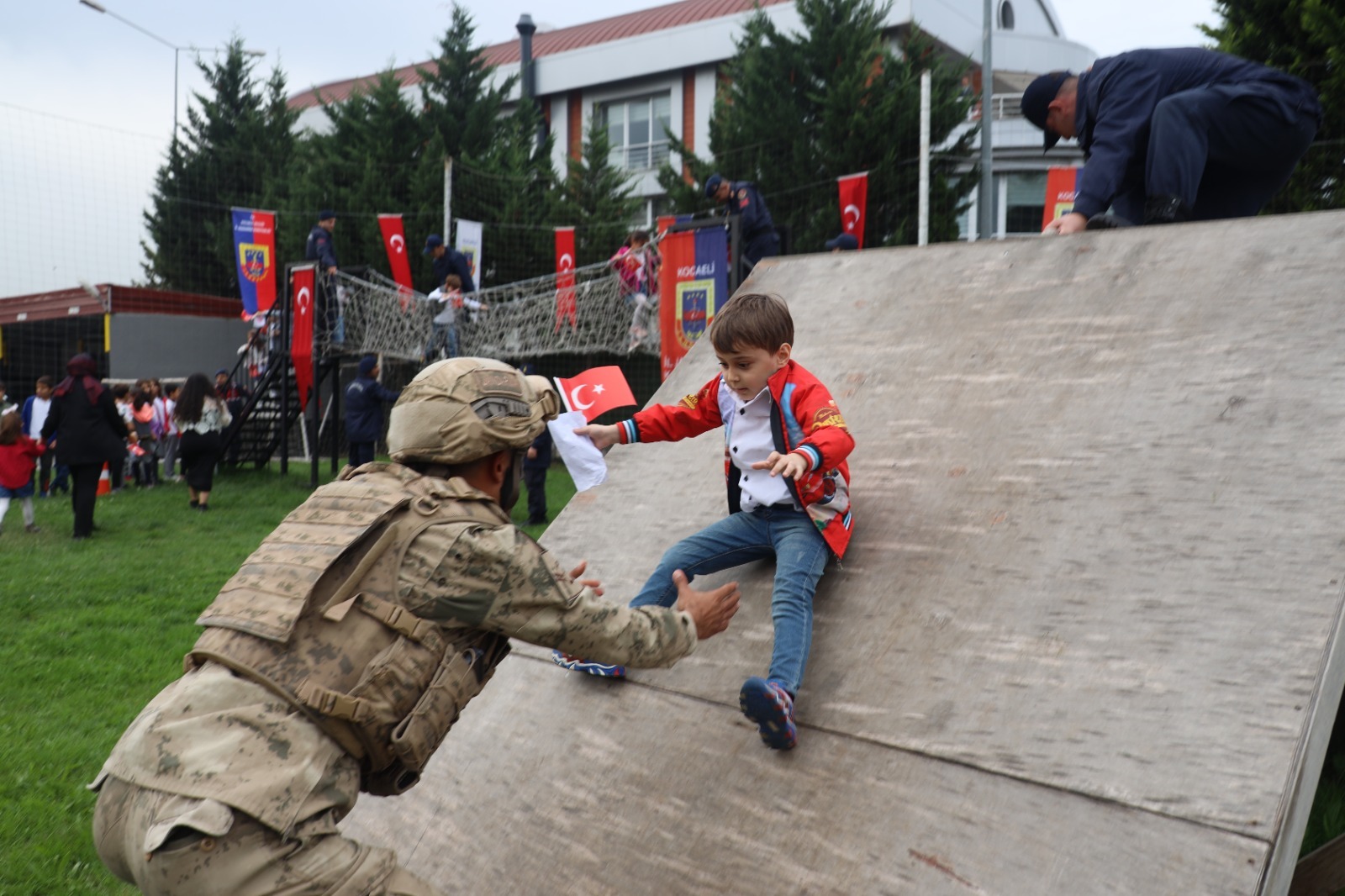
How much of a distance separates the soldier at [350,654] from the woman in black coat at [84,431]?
9.37 meters

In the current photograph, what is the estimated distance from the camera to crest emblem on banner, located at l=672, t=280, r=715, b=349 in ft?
30.8

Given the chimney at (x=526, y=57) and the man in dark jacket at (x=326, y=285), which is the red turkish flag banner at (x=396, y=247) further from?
the chimney at (x=526, y=57)

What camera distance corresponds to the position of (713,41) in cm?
2677

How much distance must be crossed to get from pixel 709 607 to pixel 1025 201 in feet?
72.3

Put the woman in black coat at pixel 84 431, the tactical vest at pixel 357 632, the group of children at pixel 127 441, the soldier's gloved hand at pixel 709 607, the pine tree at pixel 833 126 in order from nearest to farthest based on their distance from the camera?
the tactical vest at pixel 357 632 → the soldier's gloved hand at pixel 709 607 → the woman in black coat at pixel 84 431 → the group of children at pixel 127 441 → the pine tree at pixel 833 126

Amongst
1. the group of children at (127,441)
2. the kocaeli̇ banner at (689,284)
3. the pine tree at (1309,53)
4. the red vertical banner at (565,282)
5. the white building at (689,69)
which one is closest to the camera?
the kocaeli̇ banner at (689,284)

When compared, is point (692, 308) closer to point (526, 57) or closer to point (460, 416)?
point (460, 416)

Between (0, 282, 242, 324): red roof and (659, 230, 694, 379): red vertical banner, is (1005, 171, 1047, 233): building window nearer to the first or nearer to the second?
(659, 230, 694, 379): red vertical banner

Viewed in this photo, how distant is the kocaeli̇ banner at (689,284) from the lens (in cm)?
930

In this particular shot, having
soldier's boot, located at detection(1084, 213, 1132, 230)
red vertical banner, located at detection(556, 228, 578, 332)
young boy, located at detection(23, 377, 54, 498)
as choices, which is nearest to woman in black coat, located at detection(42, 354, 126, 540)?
young boy, located at detection(23, 377, 54, 498)

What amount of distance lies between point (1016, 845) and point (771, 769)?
708 millimetres

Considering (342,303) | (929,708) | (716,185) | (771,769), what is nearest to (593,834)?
(771,769)

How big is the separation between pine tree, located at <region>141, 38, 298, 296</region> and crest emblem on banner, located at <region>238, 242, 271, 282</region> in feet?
A: 32.0

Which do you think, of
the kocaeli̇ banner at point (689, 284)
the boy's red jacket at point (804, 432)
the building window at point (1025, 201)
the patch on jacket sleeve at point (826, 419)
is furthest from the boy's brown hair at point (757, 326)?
the building window at point (1025, 201)
